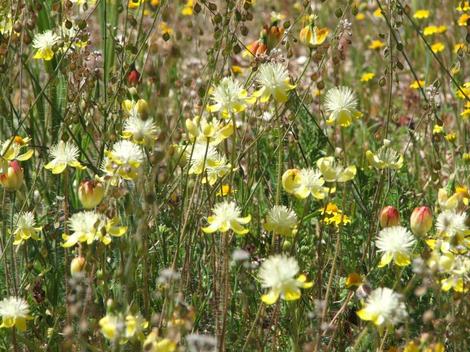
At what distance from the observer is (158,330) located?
61.2 inches

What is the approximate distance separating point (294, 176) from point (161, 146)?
0.31 m

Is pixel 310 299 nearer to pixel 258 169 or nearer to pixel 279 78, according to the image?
pixel 258 169

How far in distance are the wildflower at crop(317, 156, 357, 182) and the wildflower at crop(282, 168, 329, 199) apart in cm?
2

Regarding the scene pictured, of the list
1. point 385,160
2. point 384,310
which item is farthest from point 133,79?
point 384,310

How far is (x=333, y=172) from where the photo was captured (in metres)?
1.79

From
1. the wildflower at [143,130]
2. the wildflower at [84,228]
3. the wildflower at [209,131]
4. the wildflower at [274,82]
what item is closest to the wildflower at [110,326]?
the wildflower at [84,228]

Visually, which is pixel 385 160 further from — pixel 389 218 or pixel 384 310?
pixel 384 310

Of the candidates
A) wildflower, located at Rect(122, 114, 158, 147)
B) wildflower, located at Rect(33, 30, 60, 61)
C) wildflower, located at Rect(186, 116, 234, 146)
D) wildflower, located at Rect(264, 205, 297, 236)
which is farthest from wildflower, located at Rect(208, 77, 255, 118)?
wildflower, located at Rect(33, 30, 60, 61)

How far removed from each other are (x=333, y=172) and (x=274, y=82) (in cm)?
24

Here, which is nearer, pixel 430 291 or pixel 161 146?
pixel 161 146

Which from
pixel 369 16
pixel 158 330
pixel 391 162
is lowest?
pixel 158 330

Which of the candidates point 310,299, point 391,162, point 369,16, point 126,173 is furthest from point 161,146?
point 369,16

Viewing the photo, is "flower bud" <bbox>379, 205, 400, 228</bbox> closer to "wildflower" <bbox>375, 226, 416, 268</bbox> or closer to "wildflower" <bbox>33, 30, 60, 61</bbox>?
"wildflower" <bbox>375, 226, 416, 268</bbox>

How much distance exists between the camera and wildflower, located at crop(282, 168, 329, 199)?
1803 mm
